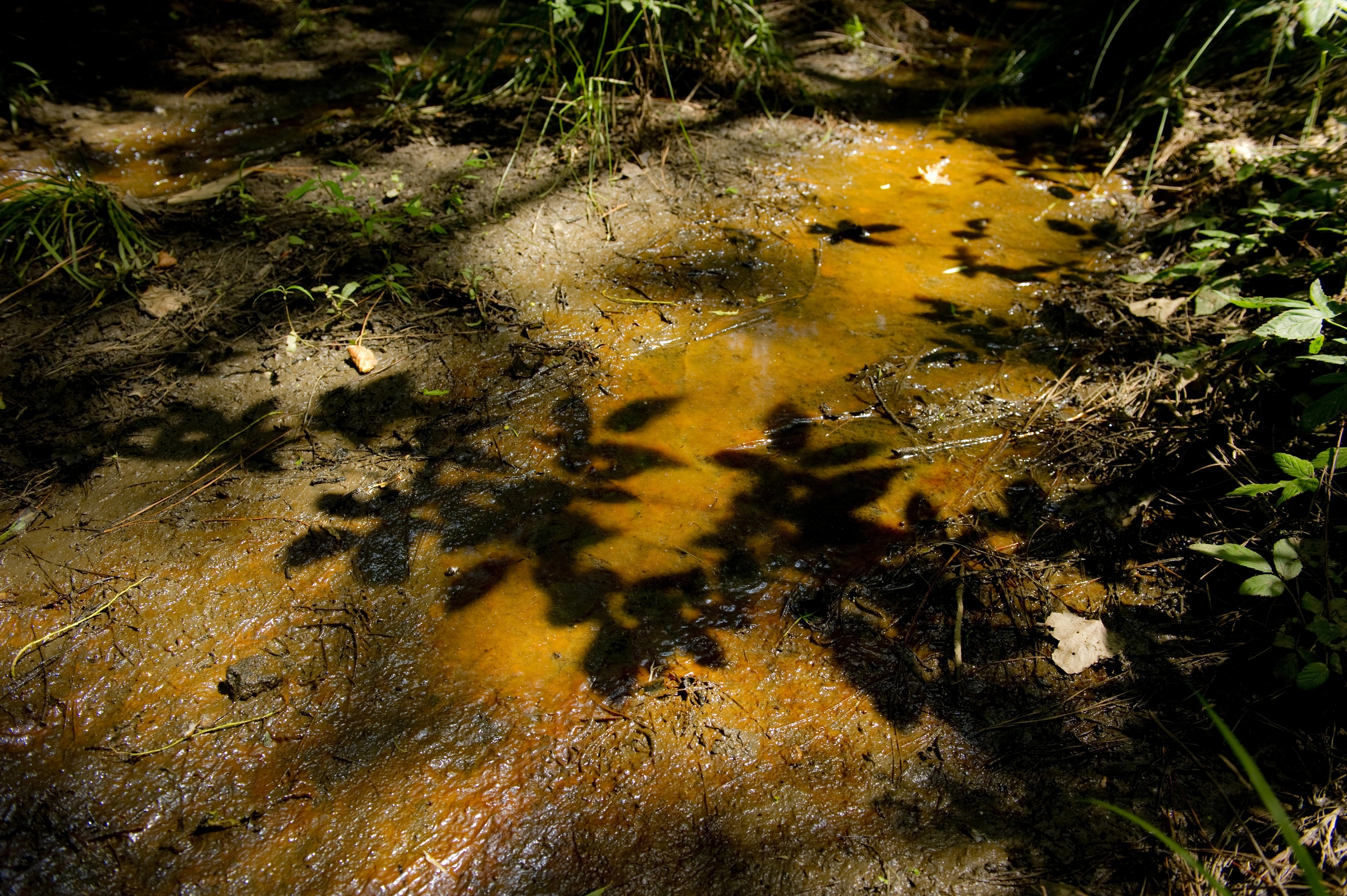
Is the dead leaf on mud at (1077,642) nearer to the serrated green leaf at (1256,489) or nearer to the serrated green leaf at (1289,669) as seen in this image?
the serrated green leaf at (1289,669)

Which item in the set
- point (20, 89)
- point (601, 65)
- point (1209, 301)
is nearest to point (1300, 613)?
point (1209, 301)

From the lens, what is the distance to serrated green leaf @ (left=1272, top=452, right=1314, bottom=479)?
5.47 ft

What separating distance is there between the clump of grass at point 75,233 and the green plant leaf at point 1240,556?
3.47m

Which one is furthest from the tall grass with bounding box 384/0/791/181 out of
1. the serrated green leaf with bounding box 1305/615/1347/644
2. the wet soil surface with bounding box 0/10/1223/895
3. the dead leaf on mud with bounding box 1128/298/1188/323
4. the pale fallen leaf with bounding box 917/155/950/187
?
the serrated green leaf with bounding box 1305/615/1347/644

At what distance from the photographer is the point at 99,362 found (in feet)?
7.64

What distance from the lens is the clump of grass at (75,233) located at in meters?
2.51

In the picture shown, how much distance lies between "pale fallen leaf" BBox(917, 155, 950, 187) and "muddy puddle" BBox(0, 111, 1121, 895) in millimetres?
897

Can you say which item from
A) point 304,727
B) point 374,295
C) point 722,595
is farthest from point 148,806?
point 374,295

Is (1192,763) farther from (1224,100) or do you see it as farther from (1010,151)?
(1224,100)

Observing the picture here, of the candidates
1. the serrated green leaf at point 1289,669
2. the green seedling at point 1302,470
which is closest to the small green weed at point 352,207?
the green seedling at point 1302,470

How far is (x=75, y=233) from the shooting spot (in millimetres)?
2580

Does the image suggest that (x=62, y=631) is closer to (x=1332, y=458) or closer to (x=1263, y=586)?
(x=1263, y=586)

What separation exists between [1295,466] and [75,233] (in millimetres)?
3890

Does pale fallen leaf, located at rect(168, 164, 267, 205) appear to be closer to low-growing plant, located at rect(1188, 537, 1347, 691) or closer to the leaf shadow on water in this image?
the leaf shadow on water
